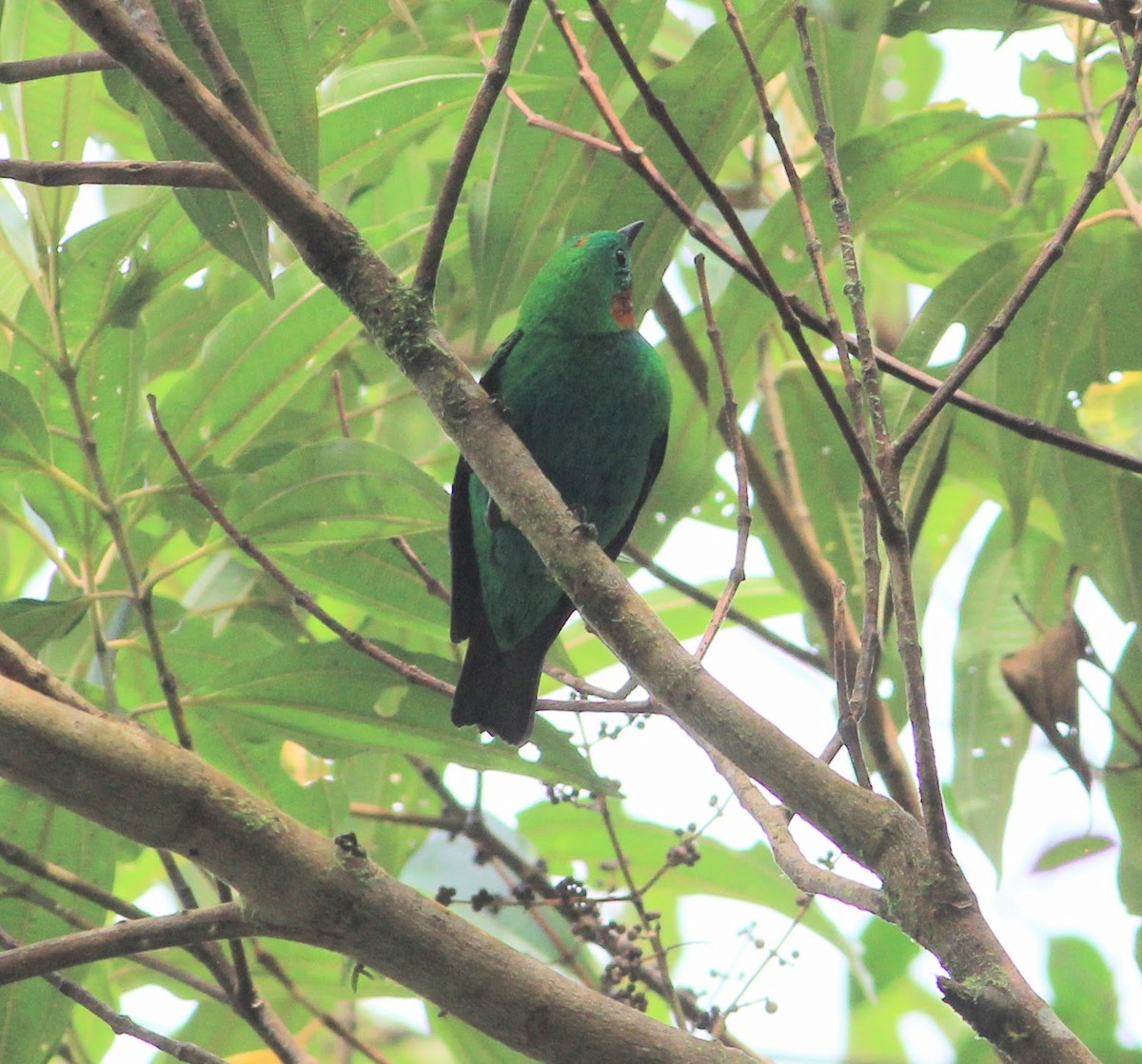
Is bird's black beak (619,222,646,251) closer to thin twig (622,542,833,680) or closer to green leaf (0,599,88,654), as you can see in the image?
thin twig (622,542,833,680)

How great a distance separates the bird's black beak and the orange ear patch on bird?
16 centimetres

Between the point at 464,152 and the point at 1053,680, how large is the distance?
179 cm

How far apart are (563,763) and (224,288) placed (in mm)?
1631

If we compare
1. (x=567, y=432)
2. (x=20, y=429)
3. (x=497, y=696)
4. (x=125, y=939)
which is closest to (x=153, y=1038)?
(x=125, y=939)

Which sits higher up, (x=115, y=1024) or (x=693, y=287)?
(x=693, y=287)

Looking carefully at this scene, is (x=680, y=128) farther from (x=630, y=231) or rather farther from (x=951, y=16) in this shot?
(x=951, y=16)

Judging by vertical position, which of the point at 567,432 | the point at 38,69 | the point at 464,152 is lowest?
the point at 464,152

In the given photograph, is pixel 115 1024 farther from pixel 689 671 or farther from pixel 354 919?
pixel 689 671

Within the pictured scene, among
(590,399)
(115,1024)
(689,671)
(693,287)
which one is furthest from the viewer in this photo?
(693,287)

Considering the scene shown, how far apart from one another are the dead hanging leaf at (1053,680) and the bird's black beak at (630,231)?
1319mm

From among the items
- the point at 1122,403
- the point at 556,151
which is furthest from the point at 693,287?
the point at 1122,403

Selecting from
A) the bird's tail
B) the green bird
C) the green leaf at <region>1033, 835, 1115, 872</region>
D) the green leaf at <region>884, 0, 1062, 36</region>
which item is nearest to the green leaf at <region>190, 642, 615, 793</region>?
the bird's tail

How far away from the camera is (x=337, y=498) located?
289 cm

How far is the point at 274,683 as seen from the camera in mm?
2836
